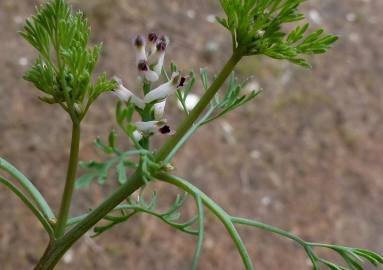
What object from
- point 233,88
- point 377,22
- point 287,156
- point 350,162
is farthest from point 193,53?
point 233,88

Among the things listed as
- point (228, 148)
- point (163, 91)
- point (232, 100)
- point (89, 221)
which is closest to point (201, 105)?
point (163, 91)

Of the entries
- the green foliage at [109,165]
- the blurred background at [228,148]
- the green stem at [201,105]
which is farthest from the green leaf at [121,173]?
the blurred background at [228,148]

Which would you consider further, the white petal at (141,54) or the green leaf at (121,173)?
the white petal at (141,54)

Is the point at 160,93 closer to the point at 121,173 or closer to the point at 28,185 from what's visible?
the point at 121,173

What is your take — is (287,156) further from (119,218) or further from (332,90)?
(119,218)

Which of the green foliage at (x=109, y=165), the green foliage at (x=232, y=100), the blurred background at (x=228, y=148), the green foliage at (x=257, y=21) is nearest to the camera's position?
the green foliage at (x=109, y=165)

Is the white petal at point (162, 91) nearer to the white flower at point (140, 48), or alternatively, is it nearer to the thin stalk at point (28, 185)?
the white flower at point (140, 48)
